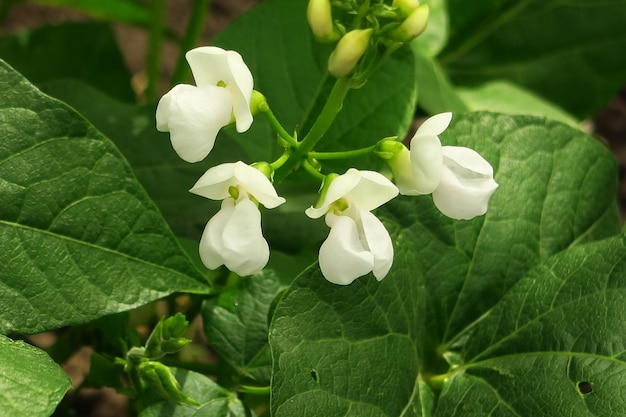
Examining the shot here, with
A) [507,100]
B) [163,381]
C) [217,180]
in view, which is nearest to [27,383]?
[163,381]

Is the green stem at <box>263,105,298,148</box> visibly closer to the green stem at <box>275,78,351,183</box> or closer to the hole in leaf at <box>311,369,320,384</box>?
the green stem at <box>275,78,351,183</box>

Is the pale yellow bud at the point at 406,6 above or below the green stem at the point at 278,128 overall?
above

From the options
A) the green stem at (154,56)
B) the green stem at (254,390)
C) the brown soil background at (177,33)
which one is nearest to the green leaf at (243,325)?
the green stem at (254,390)

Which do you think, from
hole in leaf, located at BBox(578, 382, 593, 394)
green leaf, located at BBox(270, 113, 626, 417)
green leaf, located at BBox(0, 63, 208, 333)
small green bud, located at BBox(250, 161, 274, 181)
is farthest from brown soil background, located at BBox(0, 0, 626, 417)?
small green bud, located at BBox(250, 161, 274, 181)

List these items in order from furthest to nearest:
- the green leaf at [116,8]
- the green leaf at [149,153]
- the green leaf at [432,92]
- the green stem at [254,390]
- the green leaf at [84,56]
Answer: the green leaf at [116,8] < the green leaf at [84,56] < the green leaf at [432,92] < the green leaf at [149,153] < the green stem at [254,390]

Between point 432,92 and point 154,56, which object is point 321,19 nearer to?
point 432,92

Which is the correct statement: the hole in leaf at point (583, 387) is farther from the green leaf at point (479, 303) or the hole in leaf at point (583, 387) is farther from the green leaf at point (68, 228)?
the green leaf at point (68, 228)
